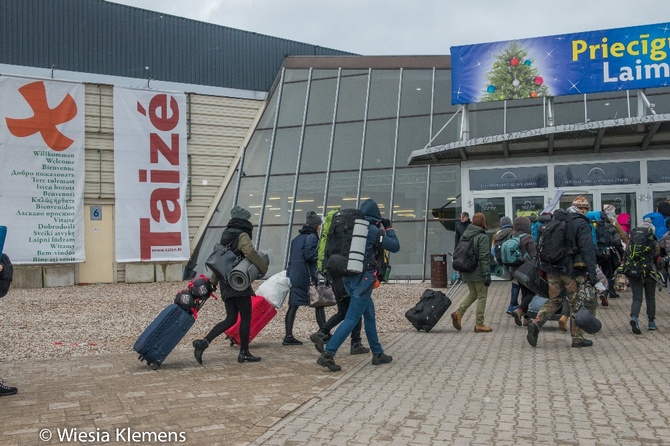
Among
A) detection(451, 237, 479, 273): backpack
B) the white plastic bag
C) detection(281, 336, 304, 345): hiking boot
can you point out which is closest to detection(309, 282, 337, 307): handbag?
the white plastic bag

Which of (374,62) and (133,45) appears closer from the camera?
(133,45)

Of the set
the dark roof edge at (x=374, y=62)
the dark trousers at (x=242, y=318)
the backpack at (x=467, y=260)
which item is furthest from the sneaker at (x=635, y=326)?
the dark roof edge at (x=374, y=62)

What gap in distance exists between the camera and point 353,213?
7.37m

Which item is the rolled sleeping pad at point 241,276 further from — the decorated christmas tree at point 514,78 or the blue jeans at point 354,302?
the decorated christmas tree at point 514,78

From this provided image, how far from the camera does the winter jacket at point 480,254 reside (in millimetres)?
9711

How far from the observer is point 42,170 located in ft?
63.0

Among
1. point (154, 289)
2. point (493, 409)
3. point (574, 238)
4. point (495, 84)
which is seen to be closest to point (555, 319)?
point (574, 238)

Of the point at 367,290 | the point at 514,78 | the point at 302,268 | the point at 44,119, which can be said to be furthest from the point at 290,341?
the point at 44,119

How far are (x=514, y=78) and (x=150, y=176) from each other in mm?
10982

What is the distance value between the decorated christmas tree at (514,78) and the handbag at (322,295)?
404 inches

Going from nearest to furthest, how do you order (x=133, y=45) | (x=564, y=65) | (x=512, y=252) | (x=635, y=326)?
(x=635, y=326) < (x=512, y=252) < (x=564, y=65) < (x=133, y=45)

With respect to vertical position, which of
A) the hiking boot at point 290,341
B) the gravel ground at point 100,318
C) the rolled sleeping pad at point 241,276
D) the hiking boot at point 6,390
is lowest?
the gravel ground at point 100,318

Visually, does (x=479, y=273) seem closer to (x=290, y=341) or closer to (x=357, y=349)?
(x=357, y=349)

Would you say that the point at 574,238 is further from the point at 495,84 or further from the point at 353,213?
the point at 495,84
